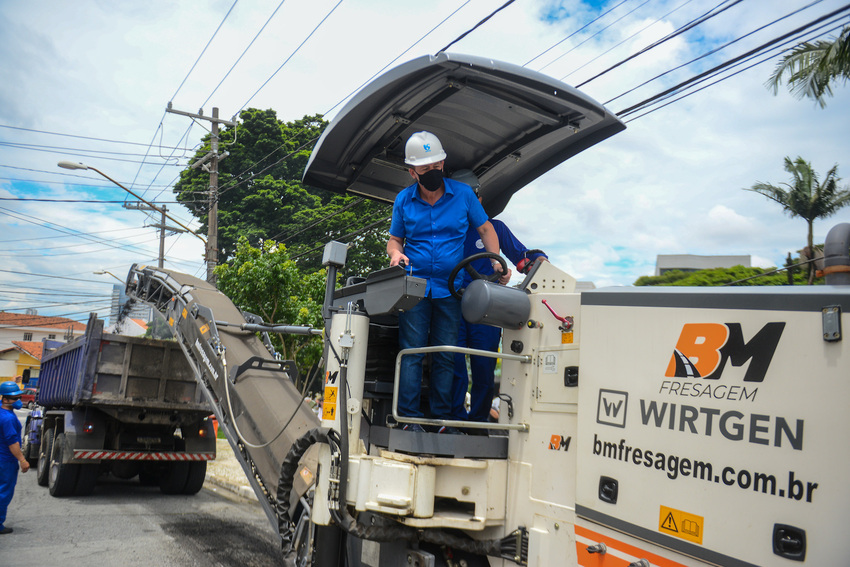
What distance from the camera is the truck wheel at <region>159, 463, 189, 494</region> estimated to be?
10.3 meters

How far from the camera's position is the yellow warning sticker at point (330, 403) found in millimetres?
3566

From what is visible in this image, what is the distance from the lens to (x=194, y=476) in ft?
33.9

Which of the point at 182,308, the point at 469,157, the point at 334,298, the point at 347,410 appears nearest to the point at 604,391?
the point at 347,410

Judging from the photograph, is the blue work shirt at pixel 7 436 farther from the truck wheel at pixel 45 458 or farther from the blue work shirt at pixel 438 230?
the blue work shirt at pixel 438 230

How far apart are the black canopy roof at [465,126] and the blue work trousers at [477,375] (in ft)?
4.57

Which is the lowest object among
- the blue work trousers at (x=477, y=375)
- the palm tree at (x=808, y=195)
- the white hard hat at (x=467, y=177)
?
the blue work trousers at (x=477, y=375)

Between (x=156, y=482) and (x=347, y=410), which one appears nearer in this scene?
(x=347, y=410)

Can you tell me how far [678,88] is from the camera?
22.4 feet

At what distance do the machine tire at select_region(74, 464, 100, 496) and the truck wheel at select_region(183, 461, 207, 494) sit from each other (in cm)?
134

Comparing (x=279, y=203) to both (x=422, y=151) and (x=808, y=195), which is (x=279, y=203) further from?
(x=422, y=151)

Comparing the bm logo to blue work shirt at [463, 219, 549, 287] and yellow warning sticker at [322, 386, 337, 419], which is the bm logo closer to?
yellow warning sticker at [322, 386, 337, 419]

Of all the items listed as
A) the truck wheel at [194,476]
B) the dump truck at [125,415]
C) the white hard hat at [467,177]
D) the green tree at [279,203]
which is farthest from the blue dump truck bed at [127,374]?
the green tree at [279,203]

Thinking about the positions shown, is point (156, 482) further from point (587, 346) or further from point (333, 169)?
point (587, 346)

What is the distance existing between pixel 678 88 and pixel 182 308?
20.0ft
